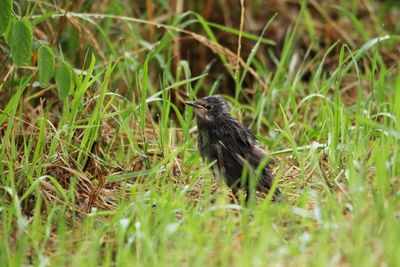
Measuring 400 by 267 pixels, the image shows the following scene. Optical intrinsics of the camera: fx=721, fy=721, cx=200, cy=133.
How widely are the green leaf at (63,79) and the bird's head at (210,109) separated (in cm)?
85

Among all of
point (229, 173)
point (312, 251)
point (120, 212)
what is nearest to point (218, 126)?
point (229, 173)

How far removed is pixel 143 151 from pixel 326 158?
4.05 ft

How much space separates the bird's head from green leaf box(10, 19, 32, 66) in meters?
1.17

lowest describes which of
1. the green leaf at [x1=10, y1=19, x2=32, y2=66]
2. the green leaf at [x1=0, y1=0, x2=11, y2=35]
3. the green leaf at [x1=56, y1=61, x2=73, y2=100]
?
the green leaf at [x1=56, y1=61, x2=73, y2=100]

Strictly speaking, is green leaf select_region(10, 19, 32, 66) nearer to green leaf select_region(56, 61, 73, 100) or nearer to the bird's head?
green leaf select_region(56, 61, 73, 100)

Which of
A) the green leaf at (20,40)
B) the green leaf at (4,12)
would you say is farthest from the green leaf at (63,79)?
the green leaf at (4,12)

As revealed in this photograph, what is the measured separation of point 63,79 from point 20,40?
368mm

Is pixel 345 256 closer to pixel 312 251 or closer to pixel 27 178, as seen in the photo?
pixel 312 251

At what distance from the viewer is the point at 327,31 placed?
26.3ft

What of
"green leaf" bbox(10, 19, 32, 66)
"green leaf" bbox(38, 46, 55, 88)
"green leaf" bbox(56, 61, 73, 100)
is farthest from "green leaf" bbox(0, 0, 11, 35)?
"green leaf" bbox(56, 61, 73, 100)

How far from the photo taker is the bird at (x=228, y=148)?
4413mm

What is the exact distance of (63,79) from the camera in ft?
14.7

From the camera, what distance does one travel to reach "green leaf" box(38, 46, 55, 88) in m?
4.44

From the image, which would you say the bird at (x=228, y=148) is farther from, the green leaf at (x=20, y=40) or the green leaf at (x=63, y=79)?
the green leaf at (x=20, y=40)
